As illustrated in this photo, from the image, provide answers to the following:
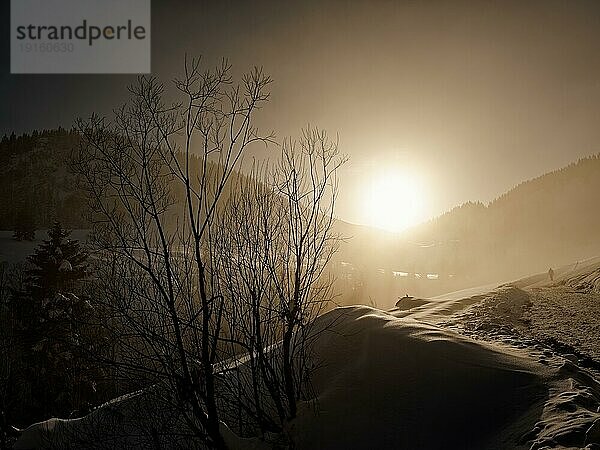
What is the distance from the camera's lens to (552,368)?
8.34 metres

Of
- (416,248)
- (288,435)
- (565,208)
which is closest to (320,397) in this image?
(288,435)

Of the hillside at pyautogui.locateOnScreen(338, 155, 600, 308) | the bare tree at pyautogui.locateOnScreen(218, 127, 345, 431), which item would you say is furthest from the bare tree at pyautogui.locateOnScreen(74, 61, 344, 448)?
the hillside at pyautogui.locateOnScreen(338, 155, 600, 308)

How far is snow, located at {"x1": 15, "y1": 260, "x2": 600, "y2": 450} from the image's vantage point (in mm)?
6914

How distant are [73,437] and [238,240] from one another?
6.45 metres

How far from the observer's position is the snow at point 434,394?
6.91 meters

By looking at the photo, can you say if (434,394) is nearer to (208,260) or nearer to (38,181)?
(208,260)

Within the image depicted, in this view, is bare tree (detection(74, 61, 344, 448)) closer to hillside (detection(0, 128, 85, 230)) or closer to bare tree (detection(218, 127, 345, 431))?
bare tree (detection(218, 127, 345, 431))

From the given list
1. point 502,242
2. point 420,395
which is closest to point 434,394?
point 420,395

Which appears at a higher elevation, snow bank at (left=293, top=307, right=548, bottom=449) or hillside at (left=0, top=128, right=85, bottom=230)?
hillside at (left=0, top=128, right=85, bottom=230)

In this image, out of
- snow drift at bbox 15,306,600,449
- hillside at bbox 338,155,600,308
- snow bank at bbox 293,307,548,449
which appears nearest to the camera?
snow drift at bbox 15,306,600,449

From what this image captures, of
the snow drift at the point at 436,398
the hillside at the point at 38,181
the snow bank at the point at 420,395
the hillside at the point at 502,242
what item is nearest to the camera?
the snow drift at the point at 436,398

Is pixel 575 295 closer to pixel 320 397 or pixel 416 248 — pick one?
pixel 320 397

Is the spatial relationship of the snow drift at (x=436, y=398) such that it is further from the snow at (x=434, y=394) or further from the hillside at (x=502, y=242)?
the hillside at (x=502, y=242)

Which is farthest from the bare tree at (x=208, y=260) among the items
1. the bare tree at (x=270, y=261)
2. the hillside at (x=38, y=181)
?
the hillside at (x=38, y=181)
